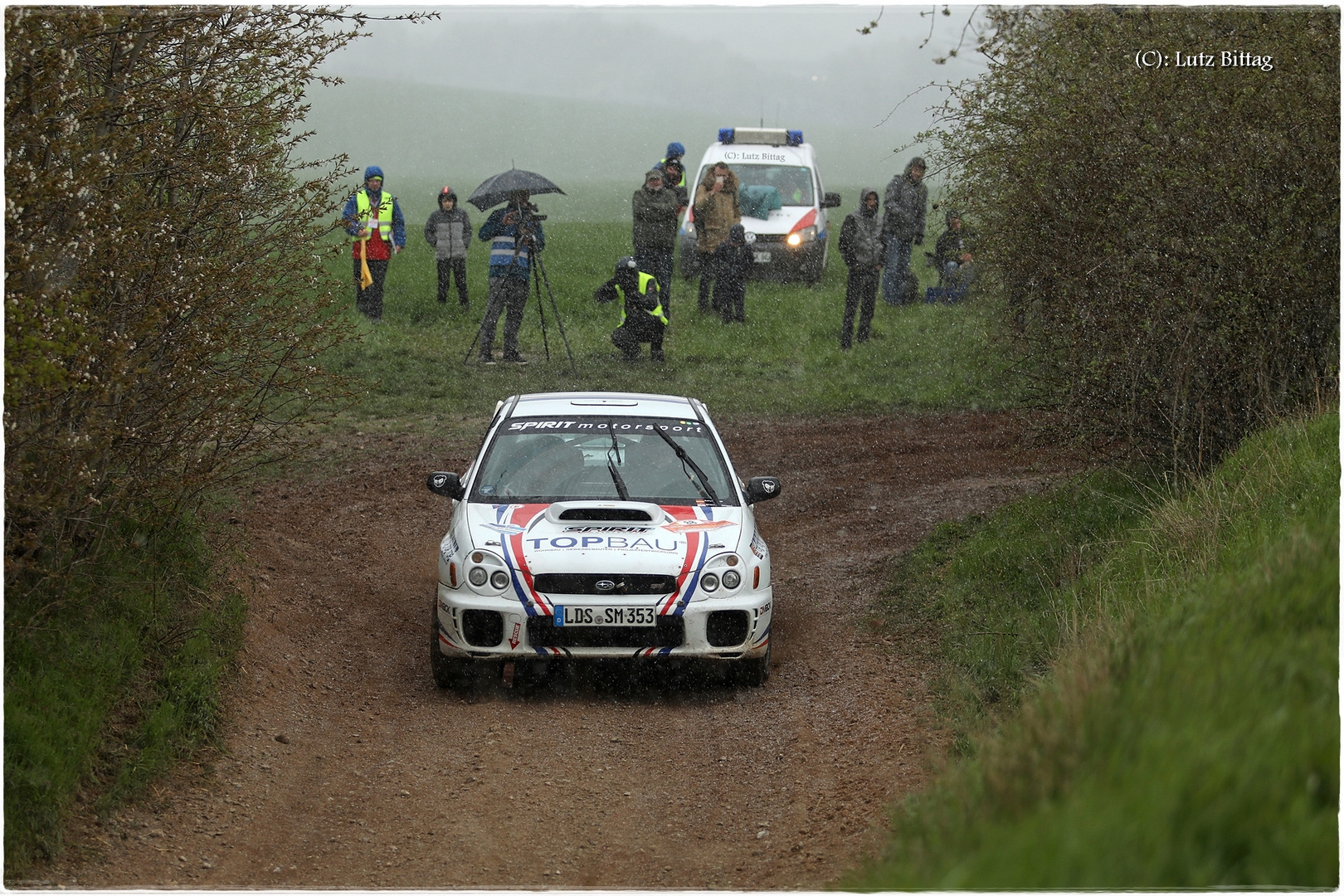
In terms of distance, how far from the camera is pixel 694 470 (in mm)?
8547

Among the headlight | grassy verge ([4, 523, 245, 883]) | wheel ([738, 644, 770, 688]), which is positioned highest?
the headlight

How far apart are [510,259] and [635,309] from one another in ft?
5.75

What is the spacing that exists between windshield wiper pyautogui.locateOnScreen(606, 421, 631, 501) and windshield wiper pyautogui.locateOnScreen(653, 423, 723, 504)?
0.92 feet

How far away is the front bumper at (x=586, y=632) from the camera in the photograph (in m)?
7.37

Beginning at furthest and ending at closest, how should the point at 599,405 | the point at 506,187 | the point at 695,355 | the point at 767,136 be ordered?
the point at 767,136 < the point at 695,355 < the point at 506,187 < the point at 599,405

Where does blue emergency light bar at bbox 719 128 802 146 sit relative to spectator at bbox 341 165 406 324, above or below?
above

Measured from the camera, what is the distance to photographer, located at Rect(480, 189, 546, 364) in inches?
681

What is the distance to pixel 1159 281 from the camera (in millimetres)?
8906

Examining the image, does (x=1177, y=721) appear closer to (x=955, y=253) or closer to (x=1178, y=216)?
(x=1178, y=216)

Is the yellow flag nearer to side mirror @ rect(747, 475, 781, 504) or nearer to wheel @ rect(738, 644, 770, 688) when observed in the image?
side mirror @ rect(747, 475, 781, 504)

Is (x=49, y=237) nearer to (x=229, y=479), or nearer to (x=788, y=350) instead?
(x=229, y=479)

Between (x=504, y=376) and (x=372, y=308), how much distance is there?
363cm

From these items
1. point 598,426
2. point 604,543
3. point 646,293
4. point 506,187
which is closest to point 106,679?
point 604,543

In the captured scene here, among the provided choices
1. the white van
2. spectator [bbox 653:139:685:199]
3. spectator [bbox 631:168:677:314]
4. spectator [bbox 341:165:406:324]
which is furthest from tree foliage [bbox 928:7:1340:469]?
the white van
